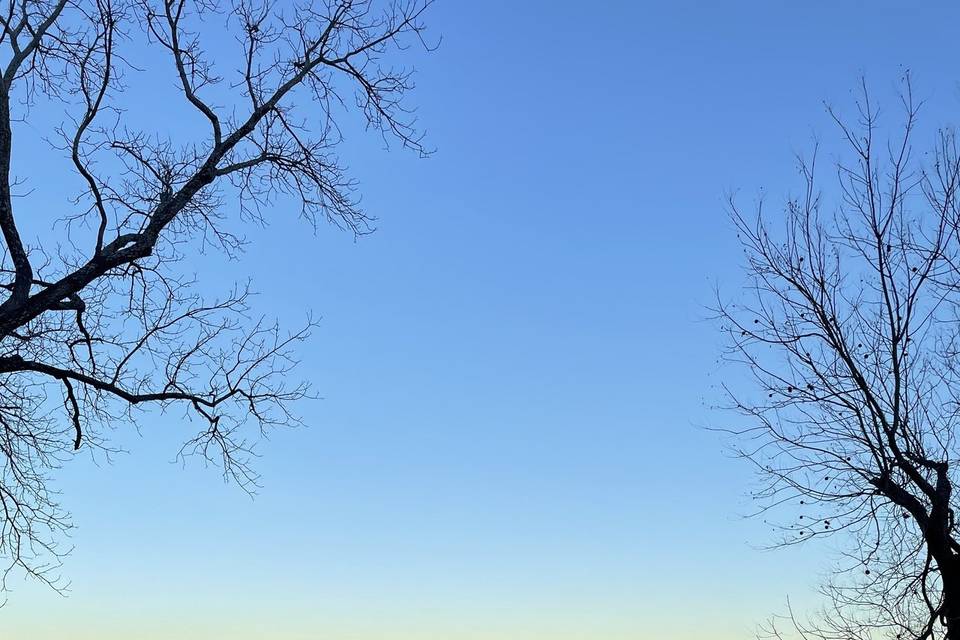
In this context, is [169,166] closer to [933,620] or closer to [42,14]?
[42,14]

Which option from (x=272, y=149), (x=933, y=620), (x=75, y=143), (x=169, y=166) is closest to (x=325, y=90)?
(x=272, y=149)

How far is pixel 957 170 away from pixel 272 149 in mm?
7016

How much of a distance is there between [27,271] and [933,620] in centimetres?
904

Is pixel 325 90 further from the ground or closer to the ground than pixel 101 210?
further from the ground

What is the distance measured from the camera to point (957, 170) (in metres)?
8.80

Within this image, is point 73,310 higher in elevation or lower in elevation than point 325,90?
lower

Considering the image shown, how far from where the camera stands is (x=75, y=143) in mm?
9695

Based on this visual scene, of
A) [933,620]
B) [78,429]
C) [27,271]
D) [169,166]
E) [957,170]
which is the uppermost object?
[169,166]

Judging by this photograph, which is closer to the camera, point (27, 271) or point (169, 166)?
point (27, 271)

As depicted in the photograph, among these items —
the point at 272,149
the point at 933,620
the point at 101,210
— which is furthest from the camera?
the point at 272,149

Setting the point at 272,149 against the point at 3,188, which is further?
the point at 272,149

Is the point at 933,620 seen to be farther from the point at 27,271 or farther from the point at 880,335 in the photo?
the point at 27,271

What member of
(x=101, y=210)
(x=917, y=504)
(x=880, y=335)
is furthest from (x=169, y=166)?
(x=917, y=504)

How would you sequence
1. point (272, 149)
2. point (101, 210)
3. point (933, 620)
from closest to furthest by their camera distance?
point (933, 620), point (101, 210), point (272, 149)
